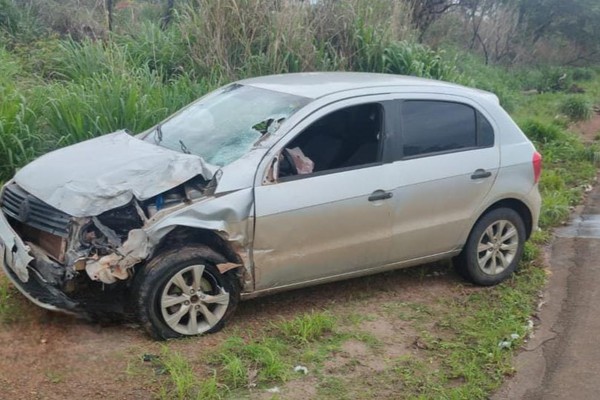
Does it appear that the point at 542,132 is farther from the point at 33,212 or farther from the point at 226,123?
the point at 33,212

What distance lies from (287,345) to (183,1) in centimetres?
837

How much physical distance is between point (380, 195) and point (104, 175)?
1.93 m

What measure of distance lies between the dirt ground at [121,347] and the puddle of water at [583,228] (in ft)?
9.33

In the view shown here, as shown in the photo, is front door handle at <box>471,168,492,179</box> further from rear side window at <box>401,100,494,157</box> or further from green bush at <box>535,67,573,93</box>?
green bush at <box>535,67,573,93</box>

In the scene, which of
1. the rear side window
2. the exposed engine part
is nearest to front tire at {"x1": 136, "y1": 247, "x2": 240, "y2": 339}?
the exposed engine part

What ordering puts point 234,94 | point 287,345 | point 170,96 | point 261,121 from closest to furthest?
1. point 287,345
2. point 261,121
3. point 234,94
4. point 170,96

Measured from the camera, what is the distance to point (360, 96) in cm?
550

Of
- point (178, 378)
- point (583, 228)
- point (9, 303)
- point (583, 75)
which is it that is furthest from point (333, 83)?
point (583, 75)

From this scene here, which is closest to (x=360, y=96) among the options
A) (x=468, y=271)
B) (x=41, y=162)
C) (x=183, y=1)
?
(x=468, y=271)

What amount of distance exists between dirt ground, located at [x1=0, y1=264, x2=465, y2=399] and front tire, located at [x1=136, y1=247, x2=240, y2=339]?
0.33ft

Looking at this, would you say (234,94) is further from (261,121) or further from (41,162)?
(41,162)

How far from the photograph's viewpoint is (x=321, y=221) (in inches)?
202

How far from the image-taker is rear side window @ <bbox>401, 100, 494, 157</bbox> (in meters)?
5.66

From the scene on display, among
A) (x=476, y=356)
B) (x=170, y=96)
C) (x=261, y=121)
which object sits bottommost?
(x=476, y=356)
